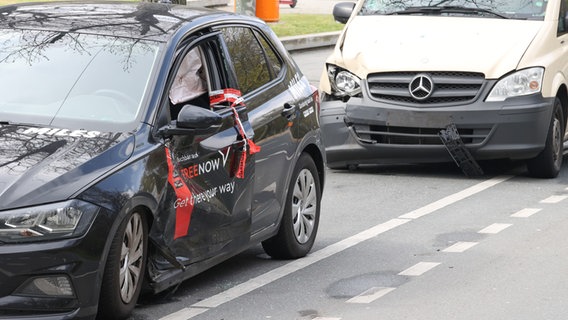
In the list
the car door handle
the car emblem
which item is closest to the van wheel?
the car emblem

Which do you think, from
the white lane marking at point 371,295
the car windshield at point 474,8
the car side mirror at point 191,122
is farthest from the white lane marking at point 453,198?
the car side mirror at point 191,122

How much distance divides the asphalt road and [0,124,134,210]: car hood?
98 centimetres

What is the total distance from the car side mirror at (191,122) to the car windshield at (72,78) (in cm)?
20

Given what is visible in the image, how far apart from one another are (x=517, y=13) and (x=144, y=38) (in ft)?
20.7

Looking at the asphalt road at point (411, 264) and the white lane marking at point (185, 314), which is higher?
the white lane marking at point (185, 314)

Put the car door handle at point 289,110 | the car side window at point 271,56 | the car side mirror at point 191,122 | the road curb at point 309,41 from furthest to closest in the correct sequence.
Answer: the road curb at point 309,41 < the car side window at point 271,56 < the car door handle at point 289,110 < the car side mirror at point 191,122

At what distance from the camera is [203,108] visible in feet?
24.5

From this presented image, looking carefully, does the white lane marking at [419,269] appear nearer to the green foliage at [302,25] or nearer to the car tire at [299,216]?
the car tire at [299,216]

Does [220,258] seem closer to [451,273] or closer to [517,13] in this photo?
[451,273]

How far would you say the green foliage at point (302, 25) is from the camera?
27.7 m

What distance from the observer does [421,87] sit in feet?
40.7

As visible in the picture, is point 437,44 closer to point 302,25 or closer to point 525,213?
point 525,213

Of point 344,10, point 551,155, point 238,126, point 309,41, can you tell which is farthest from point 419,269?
point 309,41

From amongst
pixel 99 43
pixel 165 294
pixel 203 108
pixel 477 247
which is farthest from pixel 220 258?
pixel 477 247
